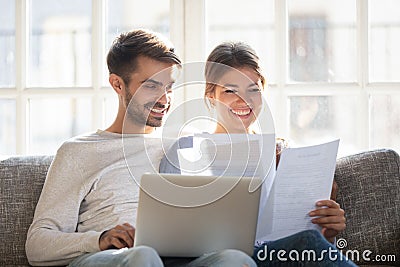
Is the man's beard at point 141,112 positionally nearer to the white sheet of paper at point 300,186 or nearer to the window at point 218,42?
the white sheet of paper at point 300,186

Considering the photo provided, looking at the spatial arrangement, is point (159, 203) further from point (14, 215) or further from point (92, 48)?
point (92, 48)

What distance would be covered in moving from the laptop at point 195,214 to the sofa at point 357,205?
0.57 meters

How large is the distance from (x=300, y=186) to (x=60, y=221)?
2.46 ft

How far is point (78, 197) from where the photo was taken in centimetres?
234

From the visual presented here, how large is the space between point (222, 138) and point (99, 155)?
46 centimetres

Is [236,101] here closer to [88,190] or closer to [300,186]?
[300,186]

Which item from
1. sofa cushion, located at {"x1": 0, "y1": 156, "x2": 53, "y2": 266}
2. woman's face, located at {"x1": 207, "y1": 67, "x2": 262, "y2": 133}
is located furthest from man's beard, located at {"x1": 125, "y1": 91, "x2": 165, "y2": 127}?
sofa cushion, located at {"x1": 0, "y1": 156, "x2": 53, "y2": 266}

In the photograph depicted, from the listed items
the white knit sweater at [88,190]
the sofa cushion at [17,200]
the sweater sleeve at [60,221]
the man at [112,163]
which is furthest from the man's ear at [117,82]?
the sofa cushion at [17,200]

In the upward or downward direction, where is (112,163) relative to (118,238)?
upward

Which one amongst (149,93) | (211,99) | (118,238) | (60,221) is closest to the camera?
(118,238)

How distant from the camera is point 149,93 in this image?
238 centimetres

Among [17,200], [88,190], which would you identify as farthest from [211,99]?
[17,200]

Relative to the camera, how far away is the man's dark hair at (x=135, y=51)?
7.97 ft

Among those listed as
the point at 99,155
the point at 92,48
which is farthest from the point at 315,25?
the point at 99,155
